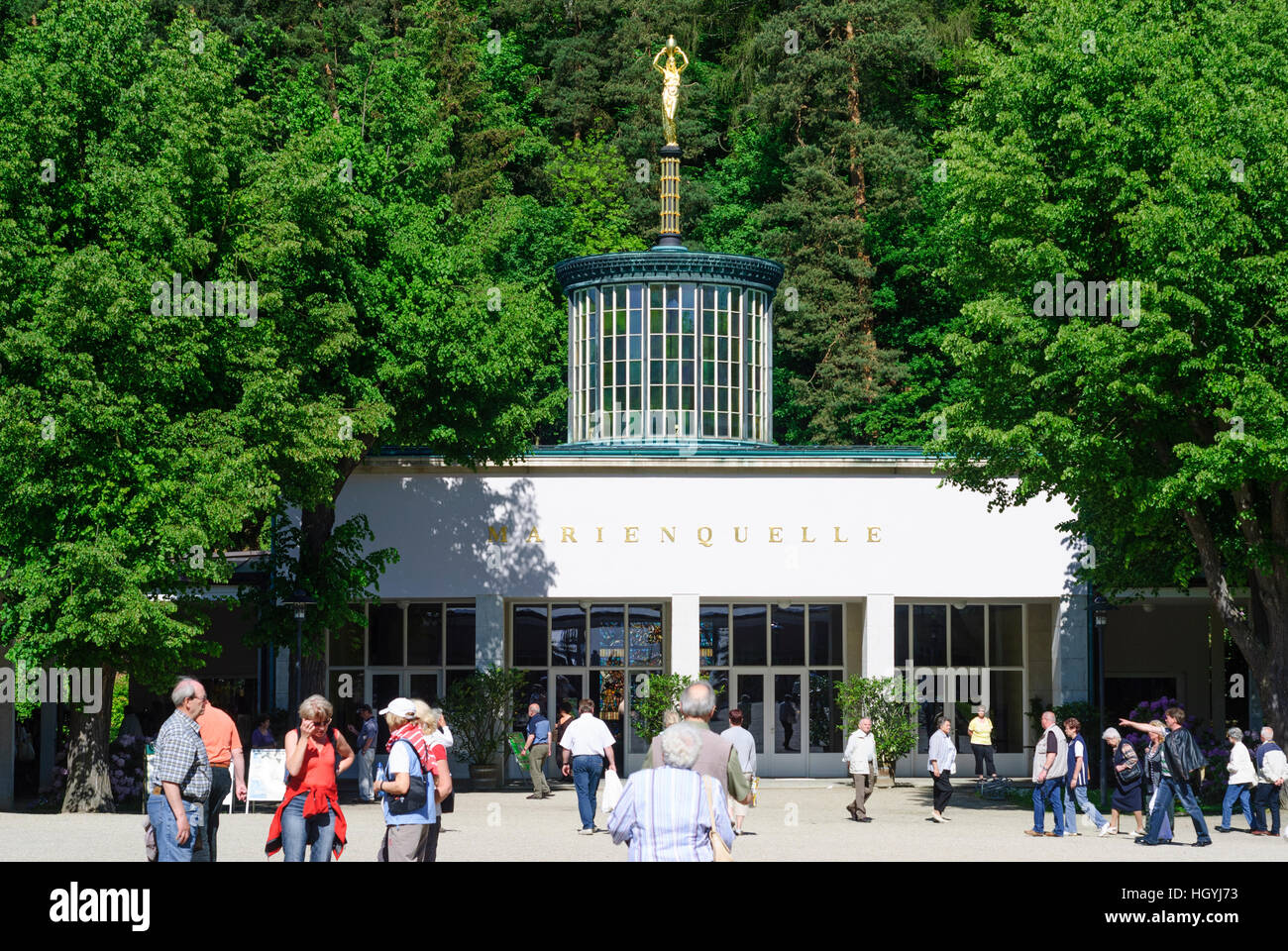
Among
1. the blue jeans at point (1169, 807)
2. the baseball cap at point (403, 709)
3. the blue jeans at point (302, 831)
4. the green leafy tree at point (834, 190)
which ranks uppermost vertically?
the green leafy tree at point (834, 190)

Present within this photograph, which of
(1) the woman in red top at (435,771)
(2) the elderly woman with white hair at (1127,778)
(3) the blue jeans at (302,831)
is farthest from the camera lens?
(2) the elderly woman with white hair at (1127,778)

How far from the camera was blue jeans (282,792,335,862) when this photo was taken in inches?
480

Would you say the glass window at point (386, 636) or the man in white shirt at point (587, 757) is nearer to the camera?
the man in white shirt at point (587, 757)

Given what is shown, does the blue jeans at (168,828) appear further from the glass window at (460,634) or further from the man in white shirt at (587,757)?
the glass window at (460,634)

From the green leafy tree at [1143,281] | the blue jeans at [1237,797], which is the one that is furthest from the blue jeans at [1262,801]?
the green leafy tree at [1143,281]

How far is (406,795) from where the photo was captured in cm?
1166

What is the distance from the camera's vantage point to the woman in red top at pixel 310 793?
12.0 metres

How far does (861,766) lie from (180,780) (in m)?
13.9

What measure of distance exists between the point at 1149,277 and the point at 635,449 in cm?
1278

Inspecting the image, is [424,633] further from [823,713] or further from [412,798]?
[412,798]

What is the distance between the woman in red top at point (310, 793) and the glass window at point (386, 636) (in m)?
21.6

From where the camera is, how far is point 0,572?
77.2 feet
